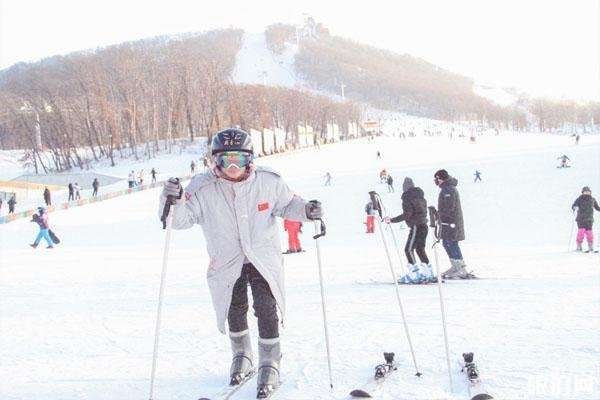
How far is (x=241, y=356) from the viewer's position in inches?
152

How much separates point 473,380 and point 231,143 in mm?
1931

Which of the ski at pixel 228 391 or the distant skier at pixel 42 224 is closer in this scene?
the ski at pixel 228 391

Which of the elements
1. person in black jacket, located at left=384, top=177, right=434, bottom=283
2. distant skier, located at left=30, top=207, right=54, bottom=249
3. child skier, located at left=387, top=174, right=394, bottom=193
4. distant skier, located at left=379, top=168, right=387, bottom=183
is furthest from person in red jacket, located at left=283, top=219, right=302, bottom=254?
distant skier, located at left=379, top=168, right=387, bottom=183

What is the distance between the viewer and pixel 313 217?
12.4 feet

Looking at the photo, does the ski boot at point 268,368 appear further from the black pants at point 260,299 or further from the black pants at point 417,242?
the black pants at point 417,242

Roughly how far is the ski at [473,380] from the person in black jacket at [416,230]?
3995mm

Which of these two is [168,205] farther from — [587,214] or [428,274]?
[587,214]

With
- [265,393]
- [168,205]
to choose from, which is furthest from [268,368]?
[168,205]

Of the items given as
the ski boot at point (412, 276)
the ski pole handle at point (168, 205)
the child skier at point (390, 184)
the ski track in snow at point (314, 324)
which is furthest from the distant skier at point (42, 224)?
the child skier at point (390, 184)

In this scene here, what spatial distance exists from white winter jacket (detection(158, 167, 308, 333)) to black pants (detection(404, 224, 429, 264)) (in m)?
4.40

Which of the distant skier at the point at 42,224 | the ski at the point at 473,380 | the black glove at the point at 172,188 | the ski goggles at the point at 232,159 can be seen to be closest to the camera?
the ski at the point at 473,380

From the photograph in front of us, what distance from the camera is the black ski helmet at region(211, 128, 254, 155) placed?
3.59 m

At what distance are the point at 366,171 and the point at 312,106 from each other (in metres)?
63.8

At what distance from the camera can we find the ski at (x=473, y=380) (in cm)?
319
